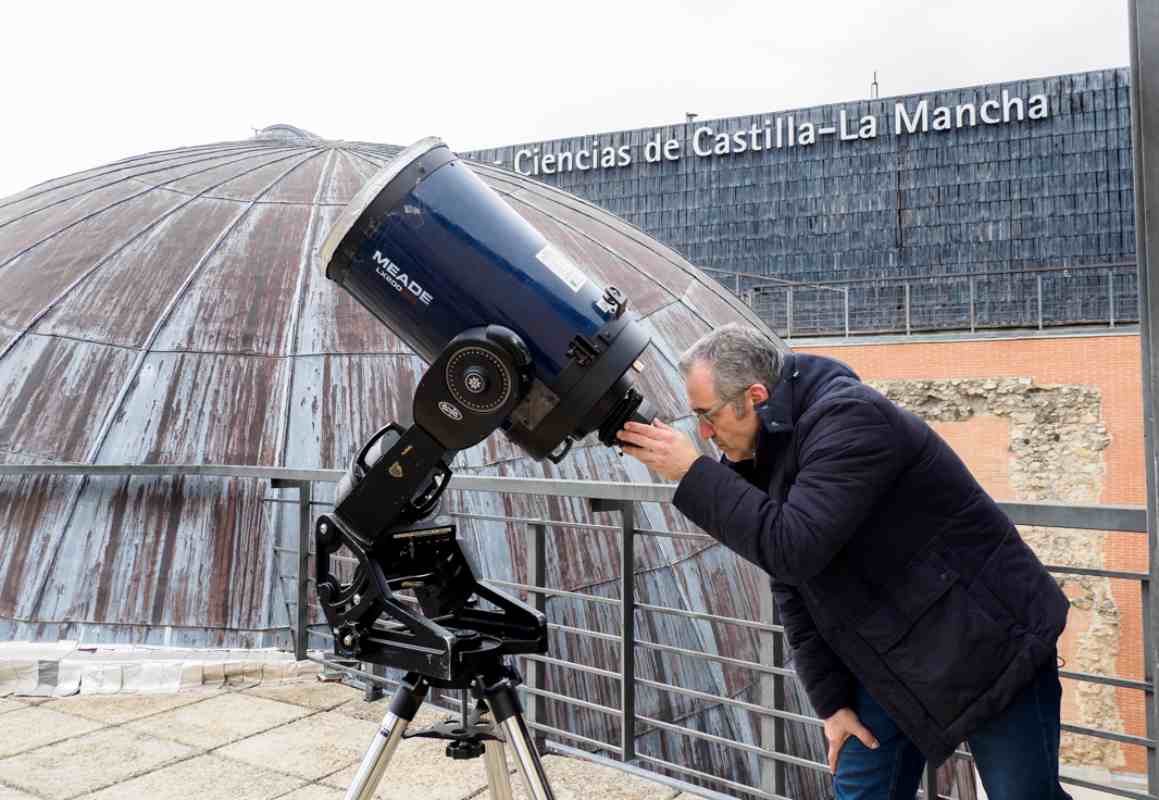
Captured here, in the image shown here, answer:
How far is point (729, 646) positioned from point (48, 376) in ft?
19.6

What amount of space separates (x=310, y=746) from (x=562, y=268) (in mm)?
3062

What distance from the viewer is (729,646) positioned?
6.79 m

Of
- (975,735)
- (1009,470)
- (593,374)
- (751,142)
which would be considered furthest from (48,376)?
(751,142)

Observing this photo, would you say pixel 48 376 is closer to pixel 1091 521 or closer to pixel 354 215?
pixel 354 215

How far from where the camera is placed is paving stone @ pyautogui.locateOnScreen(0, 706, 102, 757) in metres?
4.30

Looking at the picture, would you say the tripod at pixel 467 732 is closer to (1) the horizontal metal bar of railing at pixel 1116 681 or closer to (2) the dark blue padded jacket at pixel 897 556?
(2) the dark blue padded jacket at pixel 897 556

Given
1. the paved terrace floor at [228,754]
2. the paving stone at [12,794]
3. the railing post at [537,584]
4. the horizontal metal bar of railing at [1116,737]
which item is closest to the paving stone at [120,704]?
the paved terrace floor at [228,754]

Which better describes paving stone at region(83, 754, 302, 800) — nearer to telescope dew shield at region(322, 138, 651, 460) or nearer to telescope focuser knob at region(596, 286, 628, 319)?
telescope dew shield at region(322, 138, 651, 460)

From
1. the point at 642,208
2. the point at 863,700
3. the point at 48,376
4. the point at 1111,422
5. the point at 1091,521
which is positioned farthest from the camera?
the point at 642,208

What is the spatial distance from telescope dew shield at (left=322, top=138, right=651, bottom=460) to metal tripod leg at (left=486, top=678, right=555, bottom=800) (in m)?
0.57

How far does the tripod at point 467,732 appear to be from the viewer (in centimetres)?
205

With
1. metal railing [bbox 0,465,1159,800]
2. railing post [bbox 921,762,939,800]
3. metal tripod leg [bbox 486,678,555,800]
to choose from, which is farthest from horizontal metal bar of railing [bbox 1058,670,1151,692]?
metal tripod leg [bbox 486,678,555,800]

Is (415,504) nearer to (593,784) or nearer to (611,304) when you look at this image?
(611,304)

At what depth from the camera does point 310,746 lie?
4258mm
